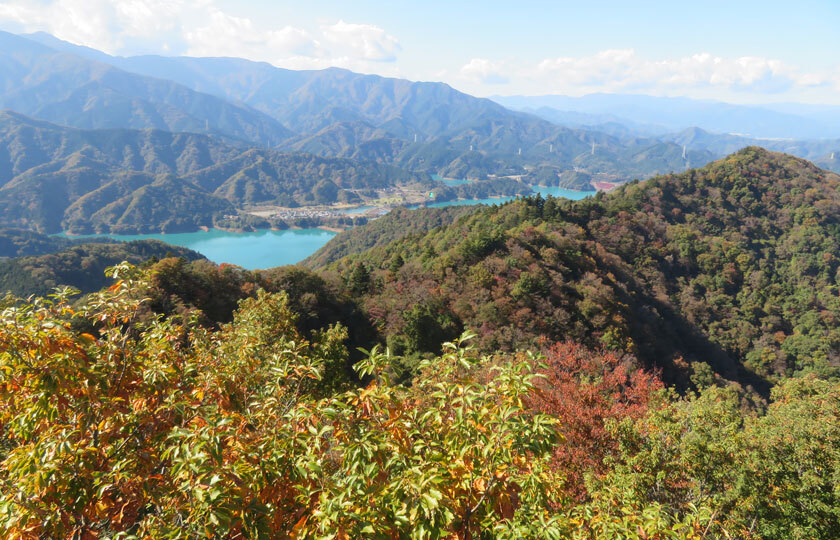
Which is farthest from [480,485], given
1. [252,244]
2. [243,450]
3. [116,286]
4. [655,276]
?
[252,244]

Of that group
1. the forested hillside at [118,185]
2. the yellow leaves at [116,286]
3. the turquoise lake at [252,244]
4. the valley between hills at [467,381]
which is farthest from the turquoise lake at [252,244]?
the yellow leaves at [116,286]

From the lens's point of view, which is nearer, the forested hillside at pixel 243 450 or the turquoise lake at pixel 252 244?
the forested hillside at pixel 243 450

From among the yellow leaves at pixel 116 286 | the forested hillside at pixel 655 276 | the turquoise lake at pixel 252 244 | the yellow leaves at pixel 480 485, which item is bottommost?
the turquoise lake at pixel 252 244

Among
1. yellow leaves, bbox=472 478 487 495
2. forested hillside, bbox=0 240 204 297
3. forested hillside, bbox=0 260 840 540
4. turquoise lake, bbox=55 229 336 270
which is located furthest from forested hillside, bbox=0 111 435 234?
yellow leaves, bbox=472 478 487 495

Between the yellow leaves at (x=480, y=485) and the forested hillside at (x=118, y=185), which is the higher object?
the yellow leaves at (x=480, y=485)

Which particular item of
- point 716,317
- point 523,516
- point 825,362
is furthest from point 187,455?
point 716,317

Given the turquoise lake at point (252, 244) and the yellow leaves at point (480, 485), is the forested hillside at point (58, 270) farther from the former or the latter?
the yellow leaves at point (480, 485)

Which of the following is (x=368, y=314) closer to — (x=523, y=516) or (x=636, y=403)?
(x=636, y=403)
